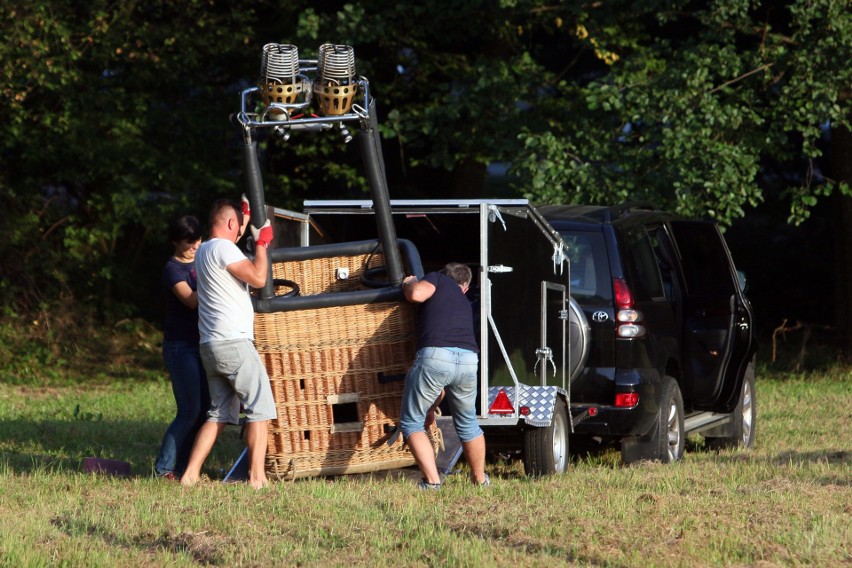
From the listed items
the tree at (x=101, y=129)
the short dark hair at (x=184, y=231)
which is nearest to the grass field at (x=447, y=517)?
the short dark hair at (x=184, y=231)

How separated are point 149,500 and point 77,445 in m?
3.77

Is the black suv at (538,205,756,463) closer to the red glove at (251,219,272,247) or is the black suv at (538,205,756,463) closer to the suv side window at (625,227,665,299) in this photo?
the suv side window at (625,227,665,299)

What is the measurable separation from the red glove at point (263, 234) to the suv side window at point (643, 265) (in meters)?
2.76

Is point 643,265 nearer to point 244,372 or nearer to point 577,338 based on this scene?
point 577,338

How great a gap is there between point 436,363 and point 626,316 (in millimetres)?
1909

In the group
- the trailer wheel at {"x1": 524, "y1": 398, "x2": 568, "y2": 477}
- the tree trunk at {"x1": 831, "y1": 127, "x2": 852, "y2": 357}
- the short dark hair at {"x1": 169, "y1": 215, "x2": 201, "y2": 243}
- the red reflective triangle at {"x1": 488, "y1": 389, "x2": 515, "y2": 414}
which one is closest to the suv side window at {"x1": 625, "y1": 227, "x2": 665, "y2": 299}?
the trailer wheel at {"x1": 524, "y1": 398, "x2": 568, "y2": 477}

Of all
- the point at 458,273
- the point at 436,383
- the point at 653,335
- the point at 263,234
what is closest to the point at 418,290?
the point at 458,273

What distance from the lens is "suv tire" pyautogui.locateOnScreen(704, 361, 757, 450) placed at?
11.2 meters

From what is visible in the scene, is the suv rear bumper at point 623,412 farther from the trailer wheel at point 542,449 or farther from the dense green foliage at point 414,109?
the dense green foliage at point 414,109

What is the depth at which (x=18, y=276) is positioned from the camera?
61.3 ft

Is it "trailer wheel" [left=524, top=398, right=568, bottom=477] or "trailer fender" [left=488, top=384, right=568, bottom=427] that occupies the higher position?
"trailer fender" [left=488, top=384, right=568, bottom=427]

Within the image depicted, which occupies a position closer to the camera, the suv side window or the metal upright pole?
the metal upright pole

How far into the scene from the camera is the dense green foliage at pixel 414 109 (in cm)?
1492

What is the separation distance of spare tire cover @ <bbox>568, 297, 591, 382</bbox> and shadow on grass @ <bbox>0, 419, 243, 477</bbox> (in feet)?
8.21
